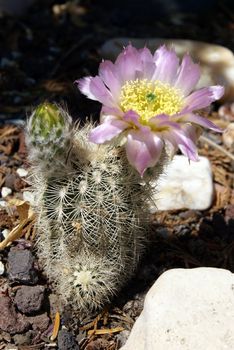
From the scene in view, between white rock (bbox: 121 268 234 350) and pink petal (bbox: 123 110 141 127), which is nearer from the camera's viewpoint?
pink petal (bbox: 123 110 141 127)

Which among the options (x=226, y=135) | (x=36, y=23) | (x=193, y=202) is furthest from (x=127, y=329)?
(x=36, y=23)

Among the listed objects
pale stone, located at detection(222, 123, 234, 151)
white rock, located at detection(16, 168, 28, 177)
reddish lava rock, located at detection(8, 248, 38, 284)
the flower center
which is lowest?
reddish lava rock, located at detection(8, 248, 38, 284)

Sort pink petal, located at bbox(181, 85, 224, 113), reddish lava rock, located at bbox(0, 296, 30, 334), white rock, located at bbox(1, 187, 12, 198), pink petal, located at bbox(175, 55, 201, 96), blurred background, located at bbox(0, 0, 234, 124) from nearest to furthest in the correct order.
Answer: pink petal, located at bbox(181, 85, 224, 113) < pink petal, located at bbox(175, 55, 201, 96) < reddish lava rock, located at bbox(0, 296, 30, 334) < white rock, located at bbox(1, 187, 12, 198) < blurred background, located at bbox(0, 0, 234, 124)

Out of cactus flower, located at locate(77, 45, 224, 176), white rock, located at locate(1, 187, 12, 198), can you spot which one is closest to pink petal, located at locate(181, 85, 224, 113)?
cactus flower, located at locate(77, 45, 224, 176)

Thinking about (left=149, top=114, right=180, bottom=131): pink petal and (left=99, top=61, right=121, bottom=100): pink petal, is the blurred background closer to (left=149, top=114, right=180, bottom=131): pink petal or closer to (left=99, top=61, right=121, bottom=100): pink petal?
(left=99, top=61, right=121, bottom=100): pink petal

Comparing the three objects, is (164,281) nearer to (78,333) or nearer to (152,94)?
(78,333)

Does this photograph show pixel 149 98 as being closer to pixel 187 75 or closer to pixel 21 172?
pixel 187 75

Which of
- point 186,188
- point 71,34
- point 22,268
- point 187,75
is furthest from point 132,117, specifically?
point 71,34

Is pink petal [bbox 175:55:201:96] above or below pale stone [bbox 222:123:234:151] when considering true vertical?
above
